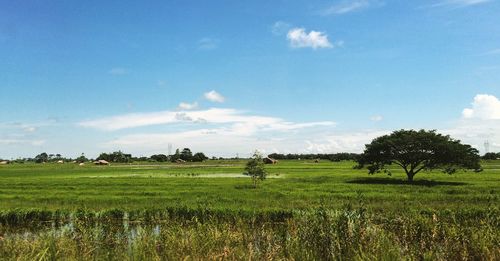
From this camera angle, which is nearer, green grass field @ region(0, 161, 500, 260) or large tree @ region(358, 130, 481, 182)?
green grass field @ region(0, 161, 500, 260)

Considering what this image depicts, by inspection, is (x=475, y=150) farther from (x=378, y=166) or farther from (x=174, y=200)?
(x=174, y=200)

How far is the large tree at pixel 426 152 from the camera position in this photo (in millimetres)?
49756

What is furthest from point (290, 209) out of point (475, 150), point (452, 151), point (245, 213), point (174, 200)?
point (475, 150)

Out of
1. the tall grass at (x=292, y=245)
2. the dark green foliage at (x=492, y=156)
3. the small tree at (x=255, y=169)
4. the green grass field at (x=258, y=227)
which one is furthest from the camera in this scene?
the dark green foliage at (x=492, y=156)

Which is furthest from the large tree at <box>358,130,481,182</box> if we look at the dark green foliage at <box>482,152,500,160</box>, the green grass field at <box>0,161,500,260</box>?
the dark green foliage at <box>482,152,500,160</box>

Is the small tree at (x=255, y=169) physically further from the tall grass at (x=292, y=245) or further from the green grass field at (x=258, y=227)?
the tall grass at (x=292, y=245)

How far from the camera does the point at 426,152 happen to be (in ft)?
167

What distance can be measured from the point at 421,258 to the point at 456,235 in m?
2.89

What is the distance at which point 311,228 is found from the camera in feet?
45.9

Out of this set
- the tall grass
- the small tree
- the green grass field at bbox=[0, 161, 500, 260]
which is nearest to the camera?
the tall grass

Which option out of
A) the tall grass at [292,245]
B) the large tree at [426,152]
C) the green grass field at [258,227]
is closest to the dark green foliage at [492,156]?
the large tree at [426,152]

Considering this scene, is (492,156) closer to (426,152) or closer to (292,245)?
(426,152)

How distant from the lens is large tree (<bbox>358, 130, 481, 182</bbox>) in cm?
4976

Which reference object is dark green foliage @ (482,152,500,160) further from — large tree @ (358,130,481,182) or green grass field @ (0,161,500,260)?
green grass field @ (0,161,500,260)
